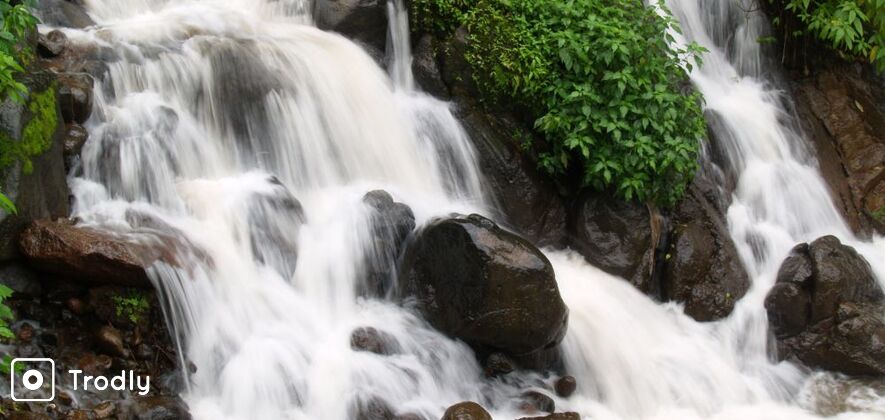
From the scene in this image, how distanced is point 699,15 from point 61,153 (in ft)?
23.4

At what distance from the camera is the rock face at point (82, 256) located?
4898 millimetres

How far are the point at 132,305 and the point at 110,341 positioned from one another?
0.82 ft

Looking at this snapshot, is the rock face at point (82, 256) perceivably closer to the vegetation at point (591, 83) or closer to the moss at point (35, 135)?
the moss at point (35, 135)

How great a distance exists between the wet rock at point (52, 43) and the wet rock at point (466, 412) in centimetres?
397

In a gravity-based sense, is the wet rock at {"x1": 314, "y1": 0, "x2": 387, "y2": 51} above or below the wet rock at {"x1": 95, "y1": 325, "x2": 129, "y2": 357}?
above

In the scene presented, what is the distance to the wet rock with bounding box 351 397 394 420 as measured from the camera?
5215 mm

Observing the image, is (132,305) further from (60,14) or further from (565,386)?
(60,14)

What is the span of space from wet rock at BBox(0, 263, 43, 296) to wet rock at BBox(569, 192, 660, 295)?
4.11 metres

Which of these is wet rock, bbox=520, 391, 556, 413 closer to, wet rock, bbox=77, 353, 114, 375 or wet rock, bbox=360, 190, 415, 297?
wet rock, bbox=360, 190, 415, 297

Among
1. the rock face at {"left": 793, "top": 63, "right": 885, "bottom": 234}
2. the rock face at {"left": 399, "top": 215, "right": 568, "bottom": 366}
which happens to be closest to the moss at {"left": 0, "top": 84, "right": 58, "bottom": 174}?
the rock face at {"left": 399, "top": 215, "right": 568, "bottom": 366}

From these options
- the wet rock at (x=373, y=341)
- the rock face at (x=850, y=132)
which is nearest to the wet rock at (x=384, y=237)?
the wet rock at (x=373, y=341)

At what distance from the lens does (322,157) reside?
6980mm

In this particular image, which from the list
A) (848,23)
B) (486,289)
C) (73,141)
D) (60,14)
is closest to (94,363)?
(73,141)

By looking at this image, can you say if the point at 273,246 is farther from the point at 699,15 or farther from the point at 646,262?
the point at 699,15
